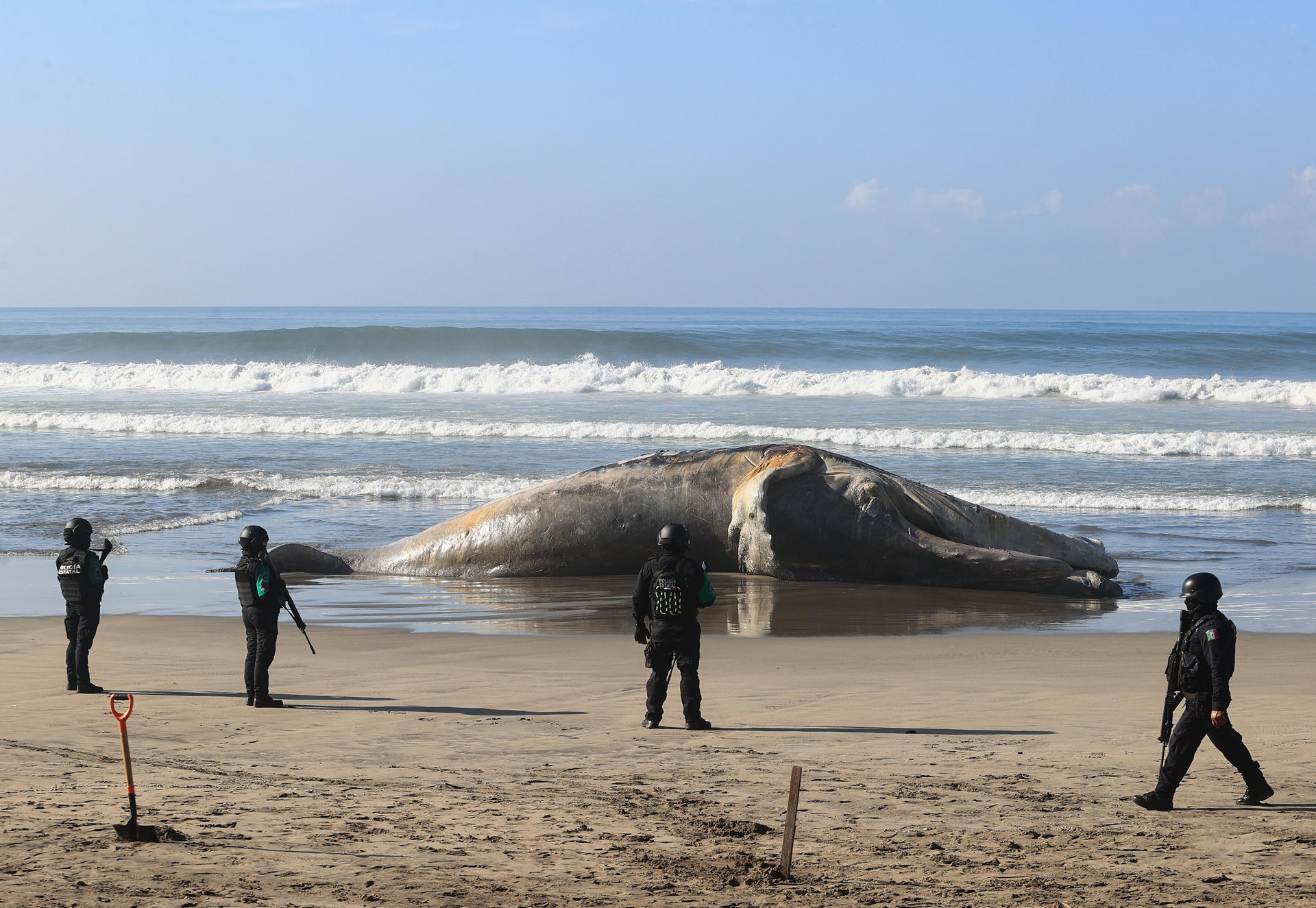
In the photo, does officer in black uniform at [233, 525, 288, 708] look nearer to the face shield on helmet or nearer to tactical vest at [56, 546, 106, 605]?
tactical vest at [56, 546, 106, 605]

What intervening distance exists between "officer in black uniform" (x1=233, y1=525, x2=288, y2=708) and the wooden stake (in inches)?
162

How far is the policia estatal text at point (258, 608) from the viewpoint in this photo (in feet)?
24.7

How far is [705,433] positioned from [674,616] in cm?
1770

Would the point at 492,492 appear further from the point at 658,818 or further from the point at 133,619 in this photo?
the point at 658,818

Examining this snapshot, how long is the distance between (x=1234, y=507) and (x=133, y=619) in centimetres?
1351

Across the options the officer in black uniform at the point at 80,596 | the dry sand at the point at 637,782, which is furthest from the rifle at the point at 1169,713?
the officer in black uniform at the point at 80,596

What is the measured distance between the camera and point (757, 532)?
11828 mm

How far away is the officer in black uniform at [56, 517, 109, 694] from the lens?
26.0ft

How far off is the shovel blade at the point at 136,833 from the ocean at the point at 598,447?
5.13m

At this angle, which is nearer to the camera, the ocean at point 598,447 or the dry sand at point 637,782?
the dry sand at point 637,782

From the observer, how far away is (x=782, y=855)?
182 inches

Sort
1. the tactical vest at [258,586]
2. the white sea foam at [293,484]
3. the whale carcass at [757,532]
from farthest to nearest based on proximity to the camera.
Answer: the white sea foam at [293,484], the whale carcass at [757,532], the tactical vest at [258,586]

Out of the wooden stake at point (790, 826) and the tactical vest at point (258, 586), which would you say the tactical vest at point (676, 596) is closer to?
the tactical vest at point (258, 586)

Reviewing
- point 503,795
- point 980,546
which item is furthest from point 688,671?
point 980,546
